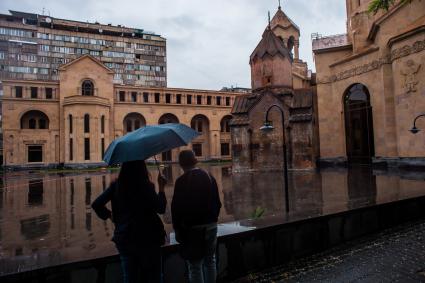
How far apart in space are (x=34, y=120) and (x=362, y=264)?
48346 millimetres

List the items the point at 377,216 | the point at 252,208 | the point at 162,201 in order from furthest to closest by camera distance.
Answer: the point at 252,208
the point at 377,216
the point at 162,201

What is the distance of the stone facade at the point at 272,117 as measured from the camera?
65.4 feet

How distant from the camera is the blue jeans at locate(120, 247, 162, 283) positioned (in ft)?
9.87

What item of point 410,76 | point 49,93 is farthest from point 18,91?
point 410,76

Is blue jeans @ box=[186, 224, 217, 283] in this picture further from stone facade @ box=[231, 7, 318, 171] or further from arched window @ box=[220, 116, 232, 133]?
arched window @ box=[220, 116, 232, 133]

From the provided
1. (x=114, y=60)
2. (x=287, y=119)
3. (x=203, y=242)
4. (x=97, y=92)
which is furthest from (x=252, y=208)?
(x=114, y=60)

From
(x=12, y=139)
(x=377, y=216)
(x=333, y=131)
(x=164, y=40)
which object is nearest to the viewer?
(x=377, y=216)

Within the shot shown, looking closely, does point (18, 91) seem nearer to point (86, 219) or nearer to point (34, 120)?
point (34, 120)

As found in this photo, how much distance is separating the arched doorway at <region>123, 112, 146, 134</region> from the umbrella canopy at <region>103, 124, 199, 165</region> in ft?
155

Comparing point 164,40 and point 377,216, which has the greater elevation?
point 164,40

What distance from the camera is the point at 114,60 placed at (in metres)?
68.1

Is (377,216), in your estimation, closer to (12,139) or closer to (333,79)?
(333,79)

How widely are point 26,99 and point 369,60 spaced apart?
42.6 metres

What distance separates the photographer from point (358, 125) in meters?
21.9
